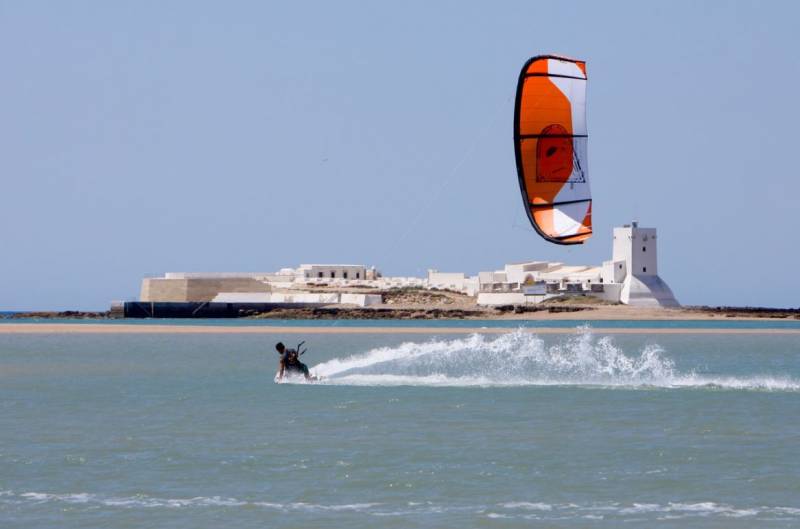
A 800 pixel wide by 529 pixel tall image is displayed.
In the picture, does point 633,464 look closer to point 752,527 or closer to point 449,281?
point 752,527

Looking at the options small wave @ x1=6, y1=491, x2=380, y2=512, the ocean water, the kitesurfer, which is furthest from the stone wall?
small wave @ x1=6, y1=491, x2=380, y2=512

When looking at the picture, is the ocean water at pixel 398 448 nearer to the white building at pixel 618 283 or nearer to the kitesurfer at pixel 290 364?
the kitesurfer at pixel 290 364

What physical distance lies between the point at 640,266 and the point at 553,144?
89.3m

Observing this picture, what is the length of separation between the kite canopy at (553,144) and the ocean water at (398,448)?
4.04 metres

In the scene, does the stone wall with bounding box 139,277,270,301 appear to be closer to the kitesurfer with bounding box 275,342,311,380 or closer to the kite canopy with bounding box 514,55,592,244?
the kitesurfer with bounding box 275,342,311,380

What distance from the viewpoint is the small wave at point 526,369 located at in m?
37.5

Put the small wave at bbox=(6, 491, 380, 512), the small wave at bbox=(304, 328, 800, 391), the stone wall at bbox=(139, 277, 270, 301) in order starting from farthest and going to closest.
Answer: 1. the stone wall at bbox=(139, 277, 270, 301)
2. the small wave at bbox=(304, 328, 800, 391)
3. the small wave at bbox=(6, 491, 380, 512)

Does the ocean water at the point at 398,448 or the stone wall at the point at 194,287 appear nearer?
the ocean water at the point at 398,448

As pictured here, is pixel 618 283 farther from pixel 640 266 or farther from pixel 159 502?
pixel 159 502

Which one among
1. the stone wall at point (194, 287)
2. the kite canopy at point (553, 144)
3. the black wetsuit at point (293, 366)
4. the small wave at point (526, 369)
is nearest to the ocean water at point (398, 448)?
the small wave at point (526, 369)

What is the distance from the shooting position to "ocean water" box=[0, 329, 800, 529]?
1777 cm

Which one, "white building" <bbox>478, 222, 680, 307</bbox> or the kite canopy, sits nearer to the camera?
the kite canopy

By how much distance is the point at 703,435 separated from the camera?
25.0 m

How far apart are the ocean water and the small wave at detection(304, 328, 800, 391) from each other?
0.20m
